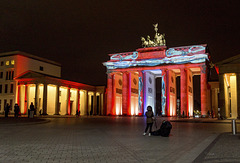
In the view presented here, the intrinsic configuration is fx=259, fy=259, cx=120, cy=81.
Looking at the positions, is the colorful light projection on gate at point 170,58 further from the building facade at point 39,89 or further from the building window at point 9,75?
the building window at point 9,75

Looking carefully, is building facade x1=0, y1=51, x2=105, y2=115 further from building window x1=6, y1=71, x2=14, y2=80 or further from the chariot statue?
the chariot statue

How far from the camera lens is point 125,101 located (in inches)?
2197

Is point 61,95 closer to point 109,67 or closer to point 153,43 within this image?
point 109,67

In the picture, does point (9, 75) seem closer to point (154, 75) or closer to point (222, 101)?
point (154, 75)

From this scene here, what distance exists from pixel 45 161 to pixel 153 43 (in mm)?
50416

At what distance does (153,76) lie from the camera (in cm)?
6134

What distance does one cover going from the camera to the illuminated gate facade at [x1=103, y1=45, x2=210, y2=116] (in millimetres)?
49406

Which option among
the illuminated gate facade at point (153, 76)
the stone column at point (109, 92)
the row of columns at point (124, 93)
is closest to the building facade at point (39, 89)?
the stone column at point (109, 92)

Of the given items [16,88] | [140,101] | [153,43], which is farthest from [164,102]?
[16,88]

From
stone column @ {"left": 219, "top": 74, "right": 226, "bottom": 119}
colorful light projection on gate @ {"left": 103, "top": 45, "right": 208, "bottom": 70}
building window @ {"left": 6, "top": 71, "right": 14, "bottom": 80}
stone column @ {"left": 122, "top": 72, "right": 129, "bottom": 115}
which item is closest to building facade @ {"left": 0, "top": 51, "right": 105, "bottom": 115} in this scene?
building window @ {"left": 6, "top": 71, "right": 14, "bottom": 80}

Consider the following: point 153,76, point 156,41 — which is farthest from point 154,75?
point 156,41

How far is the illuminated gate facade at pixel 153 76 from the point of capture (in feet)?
162

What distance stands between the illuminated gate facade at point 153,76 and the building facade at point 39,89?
33.8 ft

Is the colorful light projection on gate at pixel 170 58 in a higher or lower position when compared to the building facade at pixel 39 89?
higher
